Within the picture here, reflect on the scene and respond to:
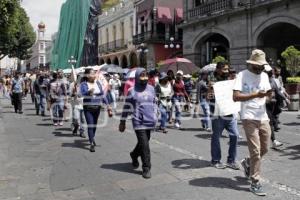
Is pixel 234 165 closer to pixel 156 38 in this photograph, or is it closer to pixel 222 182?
pixel 222 182

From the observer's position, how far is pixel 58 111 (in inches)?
546

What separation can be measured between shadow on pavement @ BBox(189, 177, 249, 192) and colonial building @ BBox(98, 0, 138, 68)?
1418 inches

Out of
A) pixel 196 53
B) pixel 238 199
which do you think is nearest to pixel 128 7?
pixel 196 53

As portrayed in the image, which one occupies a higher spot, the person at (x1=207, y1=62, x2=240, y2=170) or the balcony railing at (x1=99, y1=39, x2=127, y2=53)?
the balcony railing at (x1=99, y1=39, x2=127, y2=53)

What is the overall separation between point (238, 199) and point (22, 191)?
9.37 ft

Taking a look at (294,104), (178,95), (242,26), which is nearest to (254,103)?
(178,95)

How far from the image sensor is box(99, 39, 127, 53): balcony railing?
4566 cm

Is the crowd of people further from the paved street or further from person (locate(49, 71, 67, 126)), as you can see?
person (locate(49, 71, 67, 126))

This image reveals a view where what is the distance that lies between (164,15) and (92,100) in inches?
1150

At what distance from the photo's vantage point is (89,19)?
53531 millimetres

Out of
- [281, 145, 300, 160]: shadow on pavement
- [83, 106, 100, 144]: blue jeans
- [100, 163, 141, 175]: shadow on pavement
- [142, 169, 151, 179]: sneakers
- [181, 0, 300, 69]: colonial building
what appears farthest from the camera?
[181, 0, 300, 69]: colonial building

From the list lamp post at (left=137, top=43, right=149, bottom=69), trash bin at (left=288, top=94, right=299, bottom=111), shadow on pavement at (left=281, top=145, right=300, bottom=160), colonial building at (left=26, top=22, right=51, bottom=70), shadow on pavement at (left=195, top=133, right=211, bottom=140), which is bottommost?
shadow on pavement at (left=281, top=145, right=300, bottom=160)

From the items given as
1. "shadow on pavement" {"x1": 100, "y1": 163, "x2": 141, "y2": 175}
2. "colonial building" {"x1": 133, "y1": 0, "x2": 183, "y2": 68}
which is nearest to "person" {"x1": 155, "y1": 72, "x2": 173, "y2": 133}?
"shadow on pavement" {"x1": 100, "y1": 163, "x2": 141, "y2": 175}

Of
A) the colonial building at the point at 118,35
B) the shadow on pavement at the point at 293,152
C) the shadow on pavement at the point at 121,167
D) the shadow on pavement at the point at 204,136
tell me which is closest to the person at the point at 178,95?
the shadow on pavement at the point at 204,136
